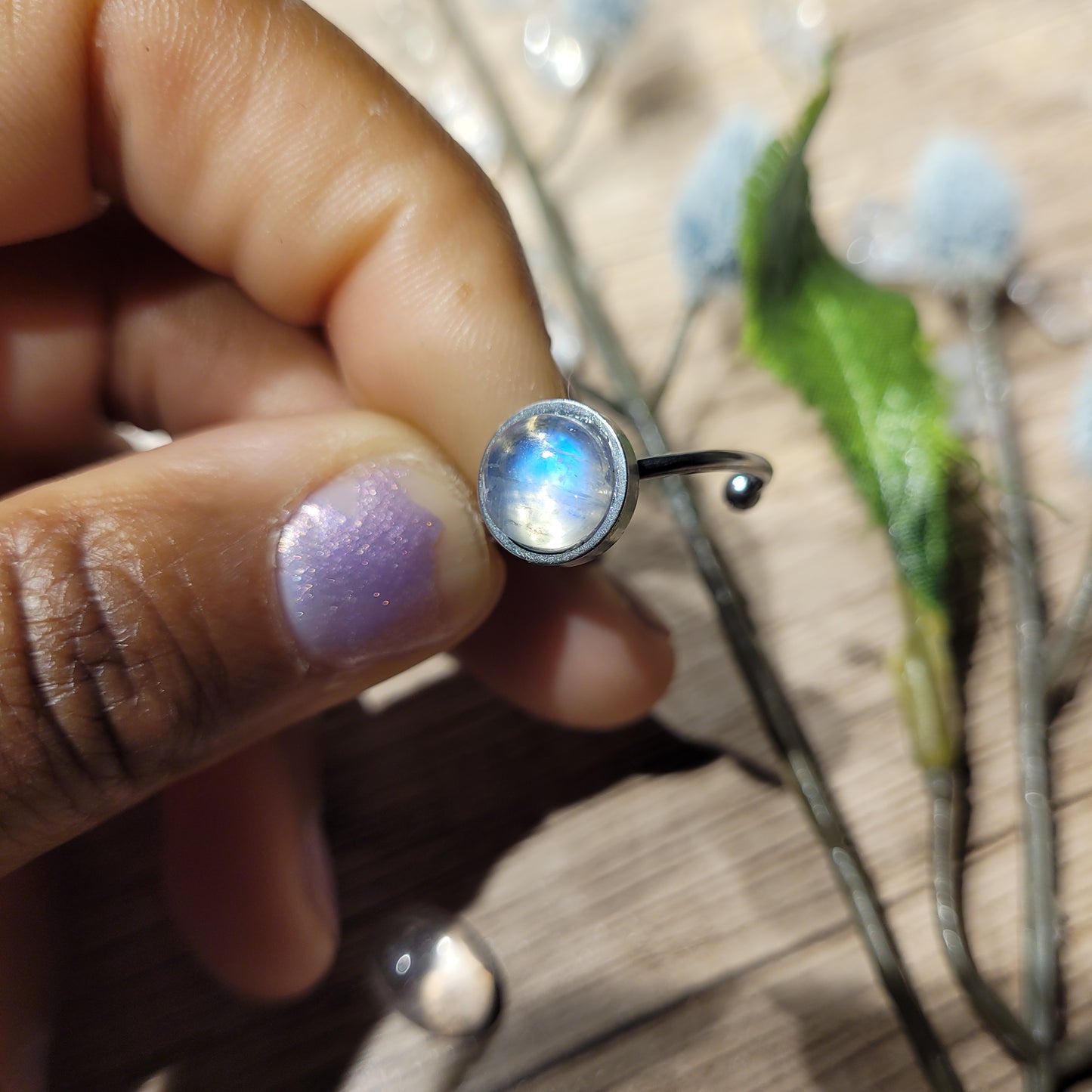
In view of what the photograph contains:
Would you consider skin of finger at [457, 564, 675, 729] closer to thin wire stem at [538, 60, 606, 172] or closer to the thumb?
the thumb

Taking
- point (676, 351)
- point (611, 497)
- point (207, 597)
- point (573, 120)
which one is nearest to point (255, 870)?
point (207, 597)

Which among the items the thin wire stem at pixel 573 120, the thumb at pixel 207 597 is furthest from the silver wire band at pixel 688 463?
the thin wire stem at pixel 573 120

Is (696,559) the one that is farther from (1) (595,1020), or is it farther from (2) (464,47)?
(2) (464,47)

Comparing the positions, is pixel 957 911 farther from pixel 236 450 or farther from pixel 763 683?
pixel 236 450

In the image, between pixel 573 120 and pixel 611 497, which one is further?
pixel 573 120

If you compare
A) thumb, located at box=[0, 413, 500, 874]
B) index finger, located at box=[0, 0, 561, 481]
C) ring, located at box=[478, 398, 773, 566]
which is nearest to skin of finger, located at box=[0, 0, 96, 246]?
index finger, located at box=[0, 0, 561, 481]

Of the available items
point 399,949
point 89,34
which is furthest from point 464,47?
point 399,949

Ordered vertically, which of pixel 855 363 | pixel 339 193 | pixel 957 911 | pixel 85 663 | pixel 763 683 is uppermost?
pixel 339 193
